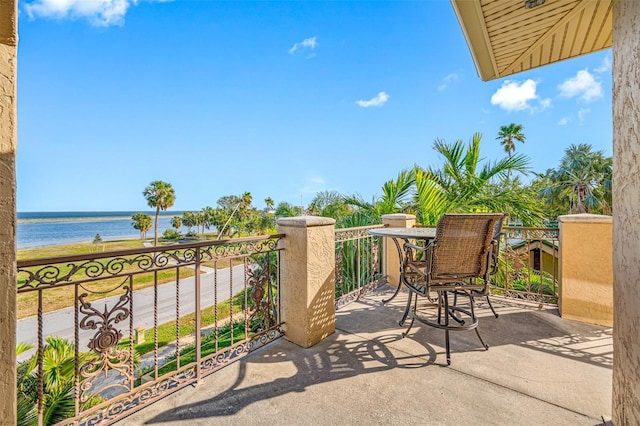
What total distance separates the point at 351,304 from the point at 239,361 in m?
1.68

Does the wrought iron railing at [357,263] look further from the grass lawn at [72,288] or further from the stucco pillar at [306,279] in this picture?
the grass lawn at [72,288]

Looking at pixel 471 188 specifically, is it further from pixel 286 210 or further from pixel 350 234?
pixel 286 210

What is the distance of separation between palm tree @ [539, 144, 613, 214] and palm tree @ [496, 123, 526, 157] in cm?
616

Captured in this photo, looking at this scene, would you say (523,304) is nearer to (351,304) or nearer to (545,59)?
(351,304)

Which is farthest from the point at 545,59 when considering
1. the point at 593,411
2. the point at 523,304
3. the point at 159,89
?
the point at 159,89

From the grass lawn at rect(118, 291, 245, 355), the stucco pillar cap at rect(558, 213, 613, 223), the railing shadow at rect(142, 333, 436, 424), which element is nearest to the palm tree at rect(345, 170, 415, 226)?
the stucco pillar cap at rect(558, 213, 613, 223)

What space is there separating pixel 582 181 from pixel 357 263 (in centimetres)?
2082

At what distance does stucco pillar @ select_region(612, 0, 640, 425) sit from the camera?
3.79 ft

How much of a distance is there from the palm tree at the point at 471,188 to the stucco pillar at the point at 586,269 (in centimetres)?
149

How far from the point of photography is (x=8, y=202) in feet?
3.29

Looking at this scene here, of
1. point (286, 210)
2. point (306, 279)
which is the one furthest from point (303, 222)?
point (286, 210)

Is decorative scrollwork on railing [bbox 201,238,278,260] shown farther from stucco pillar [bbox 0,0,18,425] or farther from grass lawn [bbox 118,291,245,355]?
grass lawn [bbox 118,291,245,355]

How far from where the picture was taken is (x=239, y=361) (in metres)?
2.22

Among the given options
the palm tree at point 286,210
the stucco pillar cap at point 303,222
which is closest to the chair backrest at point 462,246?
the stucco pillar cap at point 303,222
